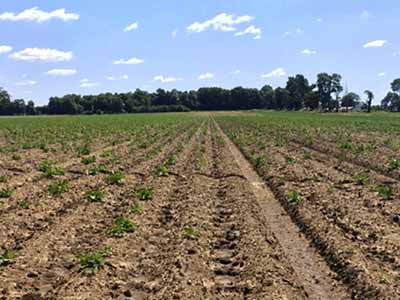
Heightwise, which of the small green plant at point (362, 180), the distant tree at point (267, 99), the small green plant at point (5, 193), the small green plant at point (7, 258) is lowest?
the small green plant at point (362, 180)

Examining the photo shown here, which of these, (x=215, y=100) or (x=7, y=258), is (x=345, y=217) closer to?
(x=7, y=258)

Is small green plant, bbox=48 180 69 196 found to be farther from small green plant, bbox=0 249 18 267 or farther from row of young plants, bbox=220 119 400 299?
row of young plants, bbox=220 119 400 299

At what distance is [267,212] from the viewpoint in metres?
12.9

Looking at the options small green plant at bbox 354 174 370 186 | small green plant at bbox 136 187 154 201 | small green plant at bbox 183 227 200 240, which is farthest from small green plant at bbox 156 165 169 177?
small green plant at bbox 183 227 200 240

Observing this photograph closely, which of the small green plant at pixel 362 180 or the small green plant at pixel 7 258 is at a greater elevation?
the small green plant at pixel 7 258

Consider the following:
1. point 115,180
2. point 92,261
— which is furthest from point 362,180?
point 92,261

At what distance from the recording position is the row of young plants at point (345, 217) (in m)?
8.16

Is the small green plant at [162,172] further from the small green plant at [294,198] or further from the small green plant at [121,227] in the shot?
the small green plant at [121,227]

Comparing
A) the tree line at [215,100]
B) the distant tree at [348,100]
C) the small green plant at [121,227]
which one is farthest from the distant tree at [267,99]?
the small green plant at [121,227]

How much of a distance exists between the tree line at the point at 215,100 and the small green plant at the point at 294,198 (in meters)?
142

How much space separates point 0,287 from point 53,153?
1950 cm

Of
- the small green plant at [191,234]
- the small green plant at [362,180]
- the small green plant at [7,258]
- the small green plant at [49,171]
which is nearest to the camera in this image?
the small green plant at [7,258]

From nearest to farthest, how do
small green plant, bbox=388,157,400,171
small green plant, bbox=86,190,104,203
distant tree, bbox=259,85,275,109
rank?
1. small green plant, bbox=86,190,104,203
2. small green plant, bbox=388,157,400,171
3. distant tree, bbox=259,85,275,109

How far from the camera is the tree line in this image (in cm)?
16125
